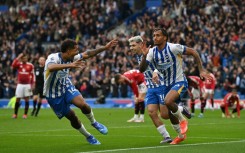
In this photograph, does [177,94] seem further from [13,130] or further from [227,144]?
[13,130]

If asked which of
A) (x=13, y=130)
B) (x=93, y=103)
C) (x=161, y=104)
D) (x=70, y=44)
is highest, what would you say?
(x=70, y=44)

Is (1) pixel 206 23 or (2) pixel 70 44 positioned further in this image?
(1) pixel 206 23

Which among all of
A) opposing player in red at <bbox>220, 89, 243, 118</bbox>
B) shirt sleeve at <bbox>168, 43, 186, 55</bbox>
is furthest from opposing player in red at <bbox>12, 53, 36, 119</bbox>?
shirt sleeve at <bbox>168, 43, 186, 55</bbox>

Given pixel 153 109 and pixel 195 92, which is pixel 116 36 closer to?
pixel 195 92

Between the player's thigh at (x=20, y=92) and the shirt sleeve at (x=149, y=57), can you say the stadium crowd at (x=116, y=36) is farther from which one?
the shirt sleeve at (x=149, y=57)

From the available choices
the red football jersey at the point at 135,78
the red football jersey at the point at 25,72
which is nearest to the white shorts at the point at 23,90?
the red football jersey at the point at 25,72

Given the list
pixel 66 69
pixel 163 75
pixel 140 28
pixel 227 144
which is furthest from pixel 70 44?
pixel 140 28

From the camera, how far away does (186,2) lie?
45.3 meters

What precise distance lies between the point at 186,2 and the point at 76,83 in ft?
30.4

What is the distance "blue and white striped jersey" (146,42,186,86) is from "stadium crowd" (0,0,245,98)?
1886cm

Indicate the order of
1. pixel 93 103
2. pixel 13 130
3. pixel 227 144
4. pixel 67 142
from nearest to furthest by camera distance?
1. pixel 227 144
2. pixel 67 142
3. pixel 13 130
4. pixel 93 103

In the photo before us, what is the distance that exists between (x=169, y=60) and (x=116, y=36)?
30.1 meters

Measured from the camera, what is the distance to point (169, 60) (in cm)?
1562

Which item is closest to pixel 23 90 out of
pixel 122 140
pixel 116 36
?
pixel 122 140
